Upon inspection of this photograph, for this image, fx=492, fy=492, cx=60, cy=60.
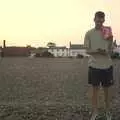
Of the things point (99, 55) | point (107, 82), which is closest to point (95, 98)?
point (107, 82)

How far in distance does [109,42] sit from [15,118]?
7.87 feet

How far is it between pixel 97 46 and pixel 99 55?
16 cm

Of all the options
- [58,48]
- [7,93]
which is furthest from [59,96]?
[58,48]

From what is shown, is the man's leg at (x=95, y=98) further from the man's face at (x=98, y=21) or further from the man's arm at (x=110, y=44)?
the man's face at (x=98, y=21)

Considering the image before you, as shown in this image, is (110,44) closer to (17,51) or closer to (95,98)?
(95,98)

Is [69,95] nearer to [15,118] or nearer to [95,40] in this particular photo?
[15,118]

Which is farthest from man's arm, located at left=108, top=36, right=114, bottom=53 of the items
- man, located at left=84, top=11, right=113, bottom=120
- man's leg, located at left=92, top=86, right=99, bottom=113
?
man's leg, located at left=92, top=86, right=99, bottom=113

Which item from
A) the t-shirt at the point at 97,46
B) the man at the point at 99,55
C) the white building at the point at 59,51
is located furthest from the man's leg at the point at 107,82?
the white building at the point at 59,51

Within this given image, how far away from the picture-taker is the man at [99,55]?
8.51m

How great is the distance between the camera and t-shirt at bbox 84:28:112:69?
8539mm

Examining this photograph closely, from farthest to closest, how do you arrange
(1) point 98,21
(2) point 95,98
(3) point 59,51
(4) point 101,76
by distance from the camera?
1. (3) point 59,51
2. (2) point 95,98
3. (4) point 101,76
4. (1) point 98,21

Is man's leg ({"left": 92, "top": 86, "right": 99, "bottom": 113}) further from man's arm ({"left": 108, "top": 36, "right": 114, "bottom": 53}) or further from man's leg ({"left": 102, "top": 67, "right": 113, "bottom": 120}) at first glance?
man's arm ({"left": 108, "top": 36, "right": 114, "bottom": 53})

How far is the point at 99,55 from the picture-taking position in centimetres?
855

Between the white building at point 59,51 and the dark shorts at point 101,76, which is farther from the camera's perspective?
the white building at point 59,51
